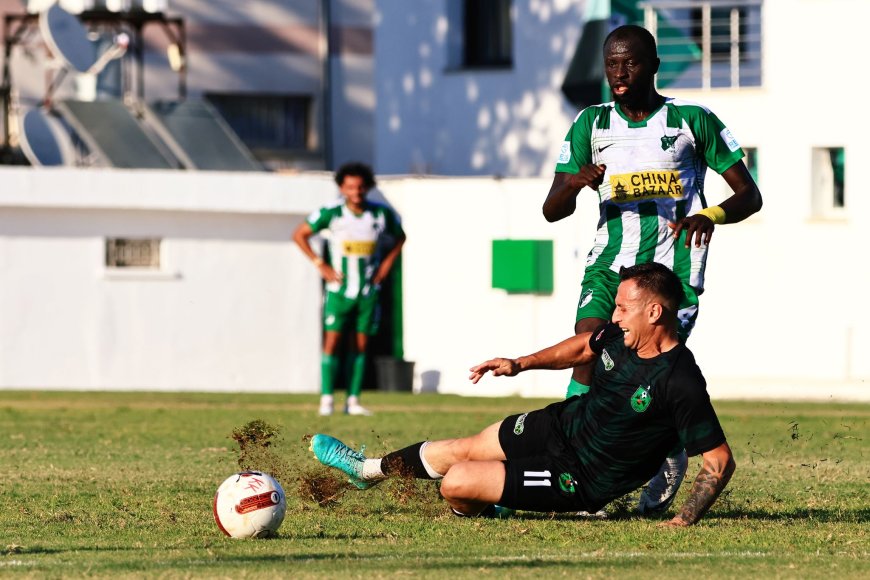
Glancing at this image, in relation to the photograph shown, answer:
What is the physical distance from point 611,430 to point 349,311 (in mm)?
10868

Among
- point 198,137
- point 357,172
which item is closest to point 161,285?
point 198,137

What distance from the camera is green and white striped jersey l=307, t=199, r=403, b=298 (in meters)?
19.5

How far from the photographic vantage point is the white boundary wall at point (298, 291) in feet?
80.4

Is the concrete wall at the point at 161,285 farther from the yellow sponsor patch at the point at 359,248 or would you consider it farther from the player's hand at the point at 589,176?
the player's hand at the point at 589,176

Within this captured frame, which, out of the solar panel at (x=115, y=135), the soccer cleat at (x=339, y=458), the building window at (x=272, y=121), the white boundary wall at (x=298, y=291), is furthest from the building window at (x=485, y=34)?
the soccer cleat at (x=339, y=458)

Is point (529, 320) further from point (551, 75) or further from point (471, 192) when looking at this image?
point (551, 75)

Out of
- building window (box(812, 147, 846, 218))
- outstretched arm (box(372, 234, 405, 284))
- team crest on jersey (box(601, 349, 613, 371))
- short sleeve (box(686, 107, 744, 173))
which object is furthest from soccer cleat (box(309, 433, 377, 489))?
building window (box(812, 147, 846, 218))

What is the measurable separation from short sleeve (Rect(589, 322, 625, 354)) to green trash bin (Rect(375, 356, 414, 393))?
1653 centimetres

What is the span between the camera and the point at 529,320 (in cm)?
2525

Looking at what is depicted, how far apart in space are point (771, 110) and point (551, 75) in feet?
28.0

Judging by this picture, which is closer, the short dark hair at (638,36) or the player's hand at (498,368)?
the player's hand at (498,368)

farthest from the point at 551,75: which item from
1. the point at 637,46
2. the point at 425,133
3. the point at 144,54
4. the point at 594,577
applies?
the point at 594,577

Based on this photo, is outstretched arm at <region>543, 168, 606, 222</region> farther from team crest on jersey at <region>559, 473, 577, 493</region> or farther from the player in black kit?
team crest on jersey at <region>559, 473, 577, 493</region>

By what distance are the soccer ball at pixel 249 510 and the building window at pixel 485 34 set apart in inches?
1020
